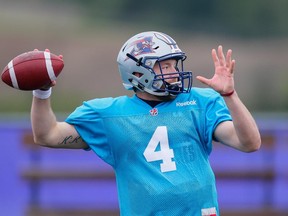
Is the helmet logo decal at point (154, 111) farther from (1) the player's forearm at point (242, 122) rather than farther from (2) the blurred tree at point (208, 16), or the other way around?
(2) the blurred tree at point (208, 16)

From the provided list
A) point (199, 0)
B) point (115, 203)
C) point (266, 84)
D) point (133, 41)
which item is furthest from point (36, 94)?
point (199, 0)

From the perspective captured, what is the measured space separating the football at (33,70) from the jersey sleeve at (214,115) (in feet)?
2.73

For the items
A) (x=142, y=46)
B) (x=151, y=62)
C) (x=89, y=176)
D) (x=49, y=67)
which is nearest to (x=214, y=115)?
(x=151, y=62)

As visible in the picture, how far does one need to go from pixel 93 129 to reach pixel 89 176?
4901 millimetres

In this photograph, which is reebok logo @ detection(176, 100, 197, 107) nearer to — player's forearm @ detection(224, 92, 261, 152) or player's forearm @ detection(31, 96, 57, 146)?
player's forearm @ detection(224, 92, 261, 152)

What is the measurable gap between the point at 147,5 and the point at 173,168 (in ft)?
65.1

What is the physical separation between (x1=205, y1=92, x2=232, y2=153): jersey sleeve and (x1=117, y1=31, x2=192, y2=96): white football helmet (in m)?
0.16

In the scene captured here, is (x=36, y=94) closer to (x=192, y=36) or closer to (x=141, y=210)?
(x=141, y=210)

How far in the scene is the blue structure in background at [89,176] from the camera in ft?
33.2

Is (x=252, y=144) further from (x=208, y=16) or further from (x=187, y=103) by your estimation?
(x=208, y=16)

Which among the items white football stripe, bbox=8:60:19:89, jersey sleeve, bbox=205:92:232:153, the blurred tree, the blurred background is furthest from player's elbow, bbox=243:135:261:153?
the blurred tree

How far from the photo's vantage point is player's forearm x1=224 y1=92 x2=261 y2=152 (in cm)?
489

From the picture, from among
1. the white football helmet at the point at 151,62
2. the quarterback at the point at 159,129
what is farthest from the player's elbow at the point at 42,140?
the white football helmet at the point at 151,62

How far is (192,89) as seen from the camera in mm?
5266
